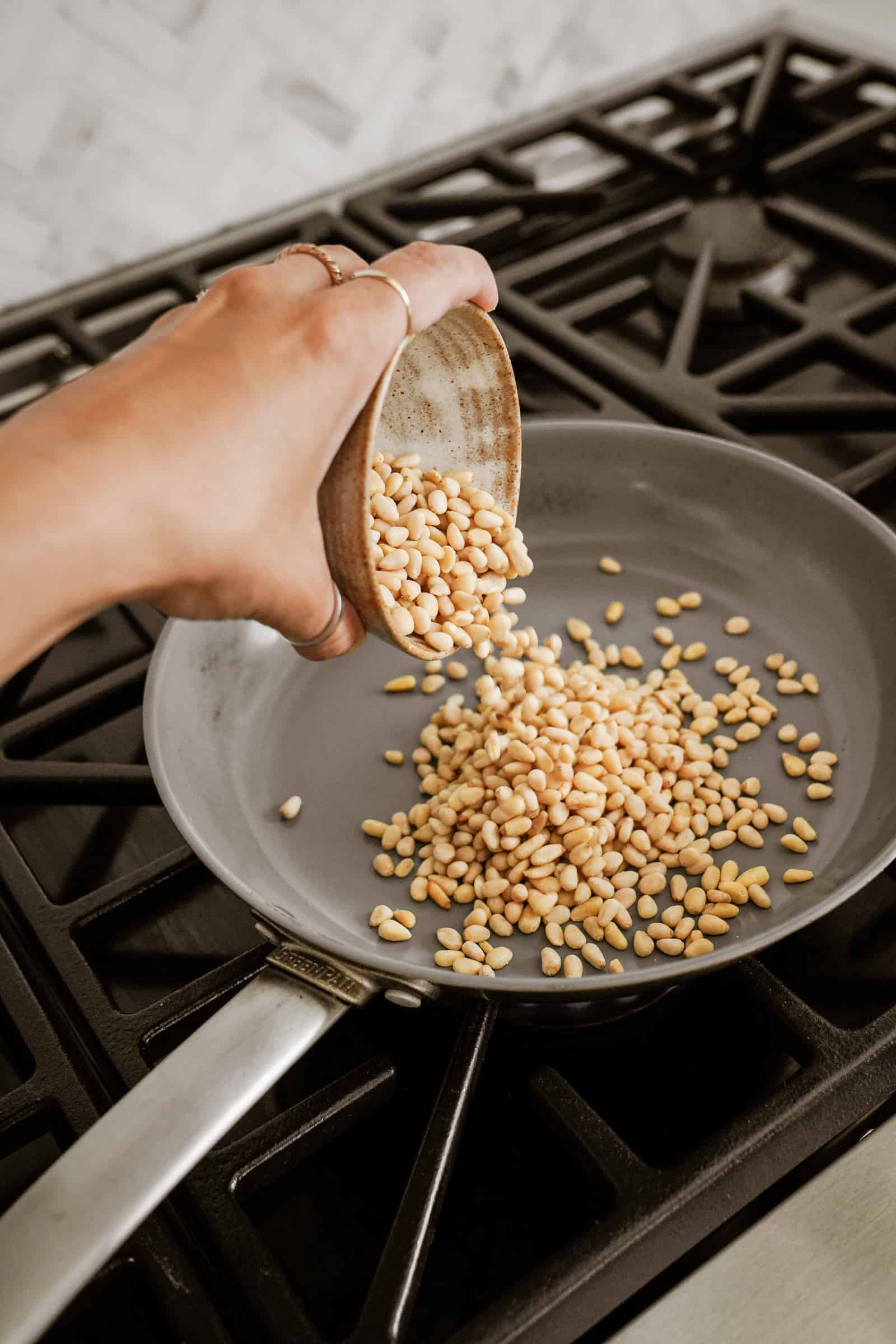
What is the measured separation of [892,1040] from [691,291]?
69cm

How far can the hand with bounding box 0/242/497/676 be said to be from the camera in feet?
1.52

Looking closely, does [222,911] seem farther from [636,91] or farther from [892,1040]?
[636,91]

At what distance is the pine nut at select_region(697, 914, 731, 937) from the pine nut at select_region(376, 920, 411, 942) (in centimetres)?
16

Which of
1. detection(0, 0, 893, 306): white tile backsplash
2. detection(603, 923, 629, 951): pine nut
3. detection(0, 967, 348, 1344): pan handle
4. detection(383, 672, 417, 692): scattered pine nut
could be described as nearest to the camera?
detection(0, 967, 348, 1344): pan handle

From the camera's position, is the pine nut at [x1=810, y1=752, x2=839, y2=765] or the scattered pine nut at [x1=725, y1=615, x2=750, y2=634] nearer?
the pine nut at [x1=810, y1=752, x2=839, y2=765]

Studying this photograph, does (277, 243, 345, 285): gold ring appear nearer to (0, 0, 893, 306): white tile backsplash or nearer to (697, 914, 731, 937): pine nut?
(697, 914, 731, 937): pine nut

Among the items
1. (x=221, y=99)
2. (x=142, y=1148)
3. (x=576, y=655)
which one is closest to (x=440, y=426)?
(x=576, y=655)

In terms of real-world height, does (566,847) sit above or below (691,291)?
below

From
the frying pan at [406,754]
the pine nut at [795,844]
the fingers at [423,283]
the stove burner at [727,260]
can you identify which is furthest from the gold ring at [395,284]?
the stove burner at [727,260]

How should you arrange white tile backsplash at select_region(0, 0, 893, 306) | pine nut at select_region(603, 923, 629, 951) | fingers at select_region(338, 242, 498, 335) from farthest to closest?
1. white tile backsplash at select_region(0, 0, 893, 306)
2. pine nut at select_region(603, 923, 629, 951)
3. fingers at select_region(338, 242, 498, 335)

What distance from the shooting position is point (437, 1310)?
0.53m

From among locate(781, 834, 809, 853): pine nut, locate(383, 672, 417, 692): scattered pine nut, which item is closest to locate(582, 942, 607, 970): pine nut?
locate(781, 834, 809, 853): pine nut

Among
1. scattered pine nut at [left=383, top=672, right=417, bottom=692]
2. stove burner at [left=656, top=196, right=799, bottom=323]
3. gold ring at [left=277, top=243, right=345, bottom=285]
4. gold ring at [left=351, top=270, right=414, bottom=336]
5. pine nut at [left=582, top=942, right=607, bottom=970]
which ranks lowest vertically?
pine nut at [left=582, top=942, right=607, bottom=970]

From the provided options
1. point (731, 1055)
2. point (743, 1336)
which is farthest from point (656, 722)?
point (743, 1336)
